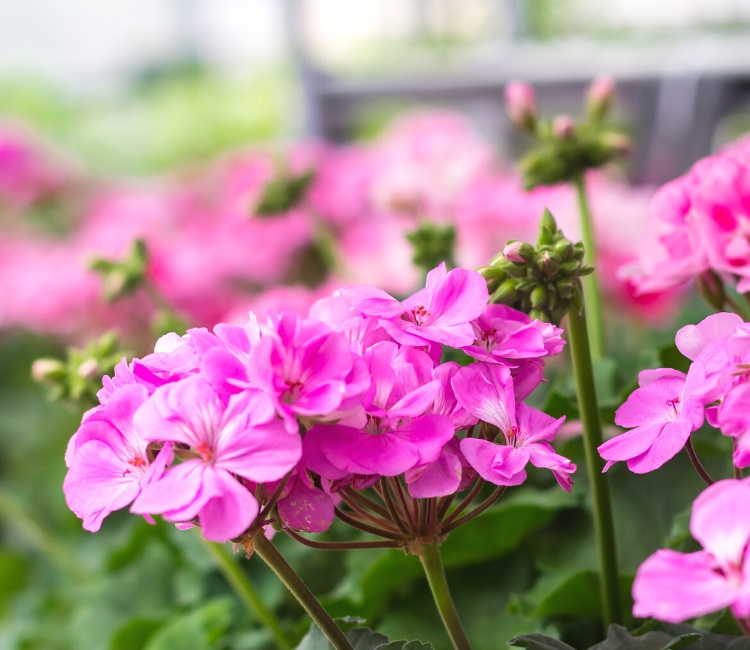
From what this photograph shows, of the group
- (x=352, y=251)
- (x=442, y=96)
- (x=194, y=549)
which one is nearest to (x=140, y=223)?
(x=352, y=251)

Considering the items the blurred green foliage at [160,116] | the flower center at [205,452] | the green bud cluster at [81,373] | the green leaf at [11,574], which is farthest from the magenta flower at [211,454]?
the blurred green foliage at [160,116]

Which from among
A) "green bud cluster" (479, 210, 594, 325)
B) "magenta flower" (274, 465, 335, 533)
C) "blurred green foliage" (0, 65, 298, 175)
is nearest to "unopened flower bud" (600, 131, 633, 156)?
"green bud cluster" (479, 210, 594, 325)

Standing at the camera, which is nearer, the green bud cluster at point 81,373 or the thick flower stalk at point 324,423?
the thick flower stalk at point 324,423

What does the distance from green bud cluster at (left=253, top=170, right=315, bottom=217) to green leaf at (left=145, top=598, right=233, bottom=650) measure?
34 centimetres

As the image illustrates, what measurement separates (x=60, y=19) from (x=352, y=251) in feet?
3.86

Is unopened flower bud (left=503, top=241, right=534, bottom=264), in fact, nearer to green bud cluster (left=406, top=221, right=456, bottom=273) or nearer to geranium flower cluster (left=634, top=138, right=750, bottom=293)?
geranium flower cluster (left=634, top=138, right=750, bottom=293)

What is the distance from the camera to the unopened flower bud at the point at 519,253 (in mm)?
290

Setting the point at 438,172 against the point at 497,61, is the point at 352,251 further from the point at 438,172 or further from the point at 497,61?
the point at 497,61

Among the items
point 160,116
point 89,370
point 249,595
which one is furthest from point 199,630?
point 160,116

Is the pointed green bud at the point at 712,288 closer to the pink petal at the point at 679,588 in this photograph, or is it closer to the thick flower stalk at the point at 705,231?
the thick flower stalk at the point at 705,231

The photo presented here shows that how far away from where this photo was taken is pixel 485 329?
28cm

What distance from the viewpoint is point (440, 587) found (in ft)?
0.95

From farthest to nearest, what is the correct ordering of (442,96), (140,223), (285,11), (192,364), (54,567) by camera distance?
(285,11) → (442,96) → (140,223) → (54,567) → (192,364)

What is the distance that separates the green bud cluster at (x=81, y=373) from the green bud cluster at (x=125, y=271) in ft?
0.30
